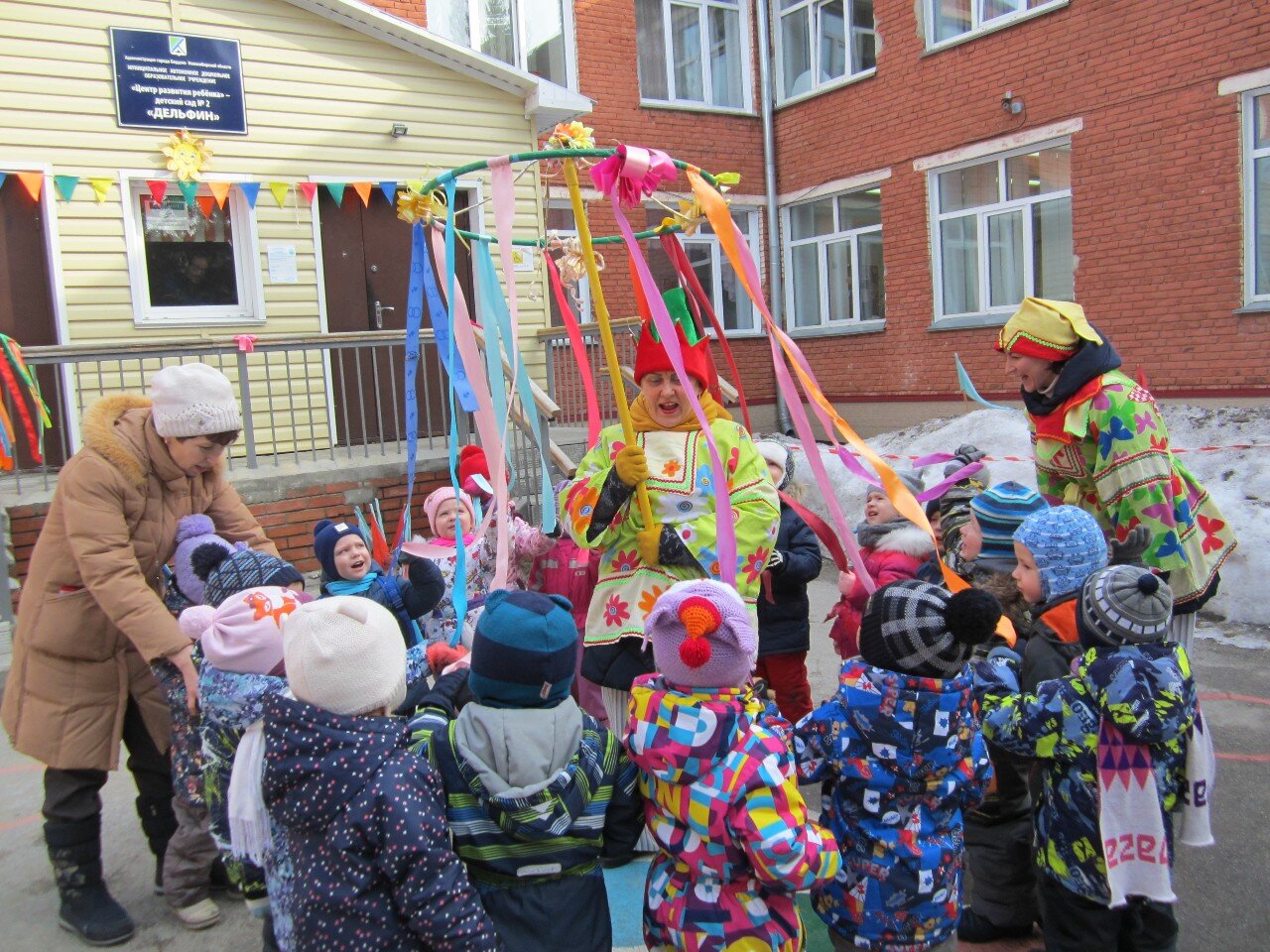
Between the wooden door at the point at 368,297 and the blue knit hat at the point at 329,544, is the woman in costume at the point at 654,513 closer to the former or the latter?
the blue knit hat at the point at 329,544

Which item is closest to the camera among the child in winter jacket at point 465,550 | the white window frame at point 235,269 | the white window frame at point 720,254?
the child in winter jacket at point 465,550

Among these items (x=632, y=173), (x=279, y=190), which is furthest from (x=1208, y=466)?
(x=279, y=190)

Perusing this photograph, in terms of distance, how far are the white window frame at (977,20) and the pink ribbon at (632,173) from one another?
31.8ft

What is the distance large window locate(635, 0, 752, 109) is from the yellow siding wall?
13.3 feet

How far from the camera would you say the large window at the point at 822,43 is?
13016 millimetres

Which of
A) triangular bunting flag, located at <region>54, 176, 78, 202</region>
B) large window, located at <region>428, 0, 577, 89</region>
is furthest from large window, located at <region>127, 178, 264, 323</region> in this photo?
large window, located at <region>428, 0, 577, 89</region>

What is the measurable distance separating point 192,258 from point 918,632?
8.26 m

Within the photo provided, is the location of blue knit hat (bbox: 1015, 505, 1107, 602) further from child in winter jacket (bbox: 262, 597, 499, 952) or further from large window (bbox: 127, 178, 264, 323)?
large window (bbox: 127, 178, 264, 323)

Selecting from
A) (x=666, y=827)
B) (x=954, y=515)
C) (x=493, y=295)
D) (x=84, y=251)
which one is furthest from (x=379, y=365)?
(x=666, y=827)

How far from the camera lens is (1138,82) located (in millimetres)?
9875

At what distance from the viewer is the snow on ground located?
6.02 metres

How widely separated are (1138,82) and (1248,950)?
31.0ft

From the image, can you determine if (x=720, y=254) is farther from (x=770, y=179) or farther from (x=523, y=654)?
(x=523, y=654)

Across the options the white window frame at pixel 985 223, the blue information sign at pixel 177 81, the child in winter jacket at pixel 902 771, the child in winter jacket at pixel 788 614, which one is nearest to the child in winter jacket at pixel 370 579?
the child in winter jacket at pixel 788 614
